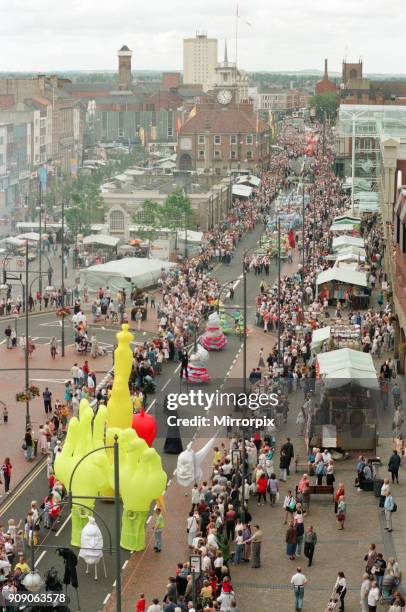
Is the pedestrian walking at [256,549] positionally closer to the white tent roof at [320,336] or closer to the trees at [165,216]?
the white tent roof at [320,336]

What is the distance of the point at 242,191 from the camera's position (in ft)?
448

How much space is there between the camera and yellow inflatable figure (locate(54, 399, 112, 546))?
126 feet

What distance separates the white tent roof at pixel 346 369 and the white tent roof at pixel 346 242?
114 ft

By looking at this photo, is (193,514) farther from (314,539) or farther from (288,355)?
(288,355)

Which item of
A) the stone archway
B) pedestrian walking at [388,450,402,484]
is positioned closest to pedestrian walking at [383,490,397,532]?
pedestrian walking at [388,450,402,484]

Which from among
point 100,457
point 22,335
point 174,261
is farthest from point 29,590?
point 174,261

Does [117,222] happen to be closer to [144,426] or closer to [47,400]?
[47,400]

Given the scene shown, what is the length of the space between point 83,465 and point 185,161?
13218 centimetres

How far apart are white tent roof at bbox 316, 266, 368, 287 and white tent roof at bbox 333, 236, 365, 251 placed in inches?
381

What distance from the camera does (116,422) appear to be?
1730 inches

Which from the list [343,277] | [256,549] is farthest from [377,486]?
[343,277]

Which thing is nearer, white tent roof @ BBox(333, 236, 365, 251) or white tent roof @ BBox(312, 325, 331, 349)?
white tent roof @ BBox(312, 325, 331, 349)

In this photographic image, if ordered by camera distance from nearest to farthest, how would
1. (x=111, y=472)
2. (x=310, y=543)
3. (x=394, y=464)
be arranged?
(x=310, y=543) < (x=111, y=472) < (x=394, y=464)

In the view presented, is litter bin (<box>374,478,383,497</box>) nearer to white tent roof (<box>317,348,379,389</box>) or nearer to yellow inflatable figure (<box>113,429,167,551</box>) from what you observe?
white tent roof (<box>317,348,379,389</box>)
